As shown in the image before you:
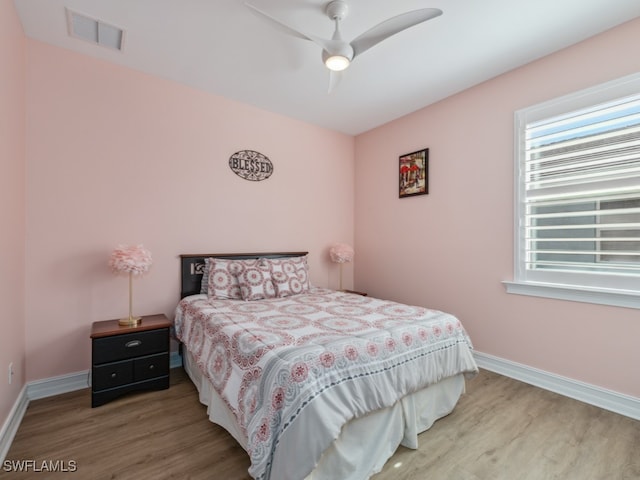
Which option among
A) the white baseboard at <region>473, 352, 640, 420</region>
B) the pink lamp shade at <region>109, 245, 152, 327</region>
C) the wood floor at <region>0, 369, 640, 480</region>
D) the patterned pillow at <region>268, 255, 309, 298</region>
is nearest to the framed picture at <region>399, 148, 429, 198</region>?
the patterned pillow at <region>268, 255, 309, 298</region>

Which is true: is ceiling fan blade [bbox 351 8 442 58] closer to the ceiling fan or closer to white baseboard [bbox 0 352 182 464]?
the ceiling fan

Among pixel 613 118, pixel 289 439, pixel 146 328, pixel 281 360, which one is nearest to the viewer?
pixel 289 439

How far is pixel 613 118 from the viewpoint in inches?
93.1

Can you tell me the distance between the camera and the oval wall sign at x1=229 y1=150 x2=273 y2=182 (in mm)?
3551

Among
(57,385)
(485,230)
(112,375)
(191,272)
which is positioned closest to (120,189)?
(191,272)

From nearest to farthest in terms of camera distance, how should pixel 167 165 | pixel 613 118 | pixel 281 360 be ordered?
pixel 281 360 → pixel 613 118 → pixel 167 165

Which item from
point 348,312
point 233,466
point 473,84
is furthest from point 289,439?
point 473,84

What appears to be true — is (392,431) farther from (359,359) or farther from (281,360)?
(281,360)

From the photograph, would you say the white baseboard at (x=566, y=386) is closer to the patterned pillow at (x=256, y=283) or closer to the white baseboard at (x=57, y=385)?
the patterned pillow at (x=256, y=283)

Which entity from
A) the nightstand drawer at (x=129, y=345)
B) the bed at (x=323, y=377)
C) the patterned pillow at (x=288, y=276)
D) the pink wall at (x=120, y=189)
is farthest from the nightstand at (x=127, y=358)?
the patterned pillow at (x=288, y=276)

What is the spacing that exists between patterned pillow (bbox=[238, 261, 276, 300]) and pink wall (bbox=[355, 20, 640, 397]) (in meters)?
1.72

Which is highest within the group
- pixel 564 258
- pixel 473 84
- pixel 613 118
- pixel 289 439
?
pixel 473 84

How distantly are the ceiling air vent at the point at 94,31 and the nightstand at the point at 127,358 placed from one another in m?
2.32

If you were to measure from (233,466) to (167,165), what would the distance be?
105 inches
